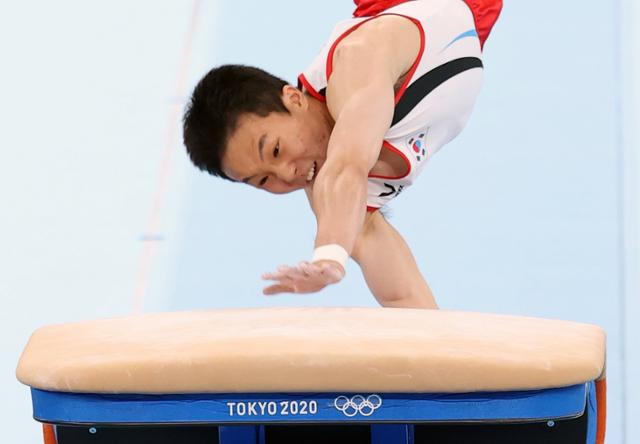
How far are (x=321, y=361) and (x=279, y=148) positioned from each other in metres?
1.01

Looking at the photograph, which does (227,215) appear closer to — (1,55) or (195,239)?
(195,239)

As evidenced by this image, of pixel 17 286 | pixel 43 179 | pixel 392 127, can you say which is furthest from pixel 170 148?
pixel 392 127

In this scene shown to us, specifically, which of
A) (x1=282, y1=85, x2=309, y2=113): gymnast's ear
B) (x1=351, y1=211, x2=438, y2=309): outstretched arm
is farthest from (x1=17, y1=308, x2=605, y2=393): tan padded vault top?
(x1=351, y1=211, x2=438, y2=309): outstretched arm

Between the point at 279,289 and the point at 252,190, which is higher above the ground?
the point at 279,289

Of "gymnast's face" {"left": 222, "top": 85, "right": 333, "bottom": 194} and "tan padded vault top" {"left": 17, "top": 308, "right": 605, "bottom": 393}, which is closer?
"tan padded vault top" {"left": 17, "top": 308, "right": 605, "bottom": 393}

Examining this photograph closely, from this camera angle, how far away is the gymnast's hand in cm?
201

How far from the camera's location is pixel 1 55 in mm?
5969

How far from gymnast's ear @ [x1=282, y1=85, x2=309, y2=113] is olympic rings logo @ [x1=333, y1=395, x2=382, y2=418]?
3.67 feet

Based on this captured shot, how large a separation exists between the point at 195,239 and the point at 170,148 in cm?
74

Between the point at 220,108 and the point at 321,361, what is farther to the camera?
the point at 220,108

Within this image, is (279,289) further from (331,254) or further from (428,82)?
(428,82)

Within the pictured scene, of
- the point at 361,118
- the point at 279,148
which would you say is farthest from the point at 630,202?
the point at 361,118

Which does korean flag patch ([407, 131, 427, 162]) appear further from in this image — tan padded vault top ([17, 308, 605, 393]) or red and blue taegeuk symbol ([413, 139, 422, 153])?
tan padded vault top ([17, 308, 605, 393])

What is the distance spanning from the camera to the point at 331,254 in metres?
2.19
